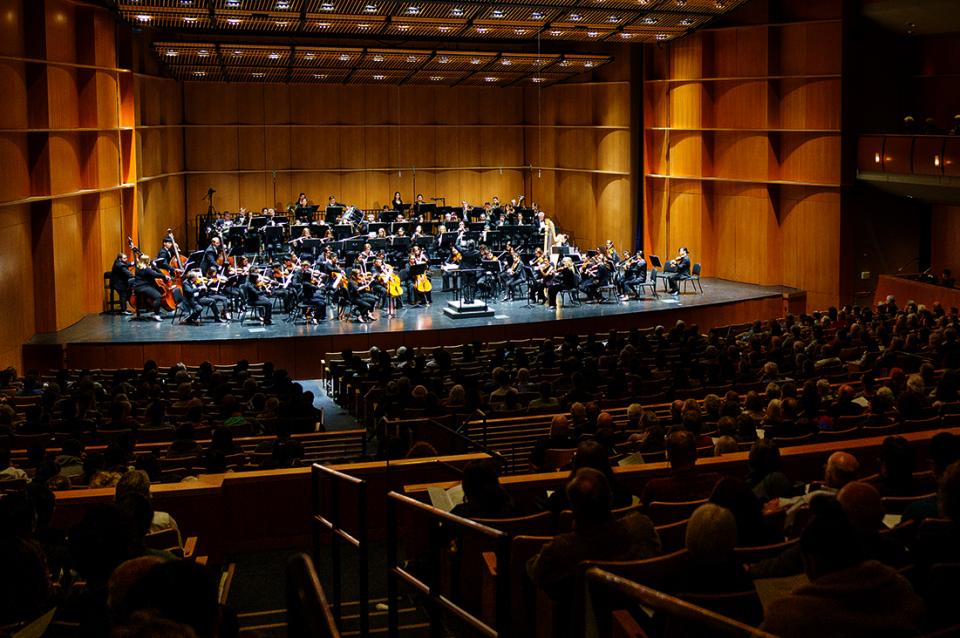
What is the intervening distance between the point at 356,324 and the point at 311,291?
919 millimetres

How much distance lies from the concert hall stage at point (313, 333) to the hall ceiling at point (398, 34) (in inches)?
221

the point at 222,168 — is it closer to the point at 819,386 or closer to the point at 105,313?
the point at 105,313

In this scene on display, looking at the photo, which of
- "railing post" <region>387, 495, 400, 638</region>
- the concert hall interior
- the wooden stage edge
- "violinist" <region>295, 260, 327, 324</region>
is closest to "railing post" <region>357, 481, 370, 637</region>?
"railing post" <region>387, 495, 400, 638</region>

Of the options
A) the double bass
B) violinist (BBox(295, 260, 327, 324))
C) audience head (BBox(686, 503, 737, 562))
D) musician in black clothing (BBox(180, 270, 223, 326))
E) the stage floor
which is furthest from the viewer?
the double bass

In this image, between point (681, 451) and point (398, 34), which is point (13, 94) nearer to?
point (398, 34)

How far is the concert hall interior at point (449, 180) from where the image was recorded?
15.5 meters

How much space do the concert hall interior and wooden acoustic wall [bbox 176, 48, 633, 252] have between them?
0.24 ft

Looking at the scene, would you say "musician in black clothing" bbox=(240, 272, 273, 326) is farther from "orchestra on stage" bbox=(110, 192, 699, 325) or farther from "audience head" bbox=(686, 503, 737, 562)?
"audience head" bbox=(686, 503, 737, 562)

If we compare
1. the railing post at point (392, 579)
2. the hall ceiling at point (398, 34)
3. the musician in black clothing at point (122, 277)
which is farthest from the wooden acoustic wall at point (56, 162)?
the railing post at point (392, 579)

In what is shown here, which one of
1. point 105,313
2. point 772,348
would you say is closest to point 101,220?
point 105,313

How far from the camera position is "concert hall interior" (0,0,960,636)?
15531 mm

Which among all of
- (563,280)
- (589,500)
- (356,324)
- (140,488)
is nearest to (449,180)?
(563,280)

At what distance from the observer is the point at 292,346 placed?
1557 cm

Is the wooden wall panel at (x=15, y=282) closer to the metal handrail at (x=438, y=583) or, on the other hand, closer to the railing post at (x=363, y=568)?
the railing post at (x=363, y=568)
